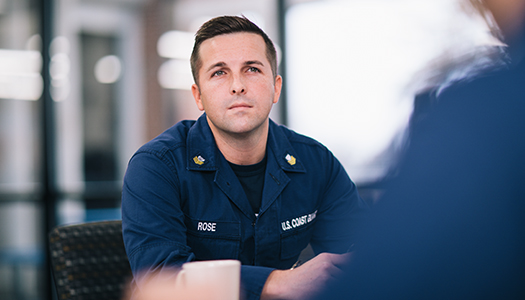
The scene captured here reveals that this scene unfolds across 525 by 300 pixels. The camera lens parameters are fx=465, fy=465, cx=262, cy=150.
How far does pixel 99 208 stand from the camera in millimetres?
4035

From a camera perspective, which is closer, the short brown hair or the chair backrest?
the chair backrest

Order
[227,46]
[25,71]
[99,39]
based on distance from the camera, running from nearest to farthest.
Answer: [227,46], [25,71], [99,39]

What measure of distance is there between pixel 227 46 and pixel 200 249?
70 centimetres

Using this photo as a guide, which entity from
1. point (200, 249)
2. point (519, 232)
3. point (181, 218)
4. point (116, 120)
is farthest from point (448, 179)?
point (116, 120)

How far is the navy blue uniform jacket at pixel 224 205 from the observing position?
4.12 ft

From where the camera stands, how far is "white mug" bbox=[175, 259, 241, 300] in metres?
0.65

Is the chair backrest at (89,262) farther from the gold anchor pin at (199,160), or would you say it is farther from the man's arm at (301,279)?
the man's arm at (301,279)

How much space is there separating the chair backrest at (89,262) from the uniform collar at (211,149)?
328mm

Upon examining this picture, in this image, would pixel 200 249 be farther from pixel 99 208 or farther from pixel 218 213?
pixel 99 208

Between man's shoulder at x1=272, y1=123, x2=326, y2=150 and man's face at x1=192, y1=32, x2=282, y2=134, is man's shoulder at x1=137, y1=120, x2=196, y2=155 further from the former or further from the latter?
man's shoulder at x1=272, y1=123, x2=326, y2=150

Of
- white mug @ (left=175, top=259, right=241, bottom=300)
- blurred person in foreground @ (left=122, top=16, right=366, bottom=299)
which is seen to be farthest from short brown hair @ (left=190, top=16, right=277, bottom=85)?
white mug @ (left=175, top=259, right=241, bottom=300)

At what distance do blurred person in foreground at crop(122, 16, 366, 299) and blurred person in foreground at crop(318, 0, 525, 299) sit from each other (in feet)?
2.63

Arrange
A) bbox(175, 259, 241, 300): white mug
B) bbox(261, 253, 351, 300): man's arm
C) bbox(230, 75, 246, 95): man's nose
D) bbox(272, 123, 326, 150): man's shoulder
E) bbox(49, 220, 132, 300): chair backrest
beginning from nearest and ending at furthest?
bbox(175, 259, 241, 300): white mug < bbox(261, 253, 351, 300): man's arm < bbox(49, 220, 132, 300): chair backrest < bbox(230, 75, 246, 95): man's nose < bbox(272, 123, 326, 150): man's shoulder

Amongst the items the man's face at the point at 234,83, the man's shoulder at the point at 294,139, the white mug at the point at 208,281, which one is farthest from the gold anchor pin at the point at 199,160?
the white mug at the point at 208,281
